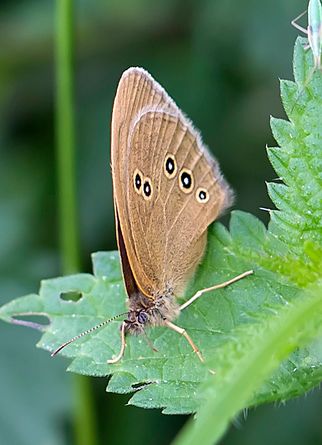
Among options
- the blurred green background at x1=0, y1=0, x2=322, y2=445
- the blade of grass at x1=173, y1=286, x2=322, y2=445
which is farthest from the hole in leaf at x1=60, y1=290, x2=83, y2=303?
the blade of grass at x1=173, y1=286, x2=322, y2=445

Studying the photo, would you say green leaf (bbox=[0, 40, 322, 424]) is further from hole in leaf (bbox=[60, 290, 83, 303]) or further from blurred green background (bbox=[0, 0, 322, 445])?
blurred green background (bbox=[0, 0, 322, 445])

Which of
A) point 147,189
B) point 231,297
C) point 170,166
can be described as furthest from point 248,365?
point 170,166

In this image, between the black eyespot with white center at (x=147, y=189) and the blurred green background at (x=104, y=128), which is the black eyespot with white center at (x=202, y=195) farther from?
the blurred green background at (x=104, y=128)

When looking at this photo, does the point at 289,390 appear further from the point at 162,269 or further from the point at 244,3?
the point at 244,3

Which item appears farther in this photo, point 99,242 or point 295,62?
point 99,242

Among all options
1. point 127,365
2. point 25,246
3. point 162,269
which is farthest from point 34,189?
Result: point 127,365

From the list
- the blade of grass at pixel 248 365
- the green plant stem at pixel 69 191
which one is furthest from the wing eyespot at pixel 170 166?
the blade of grass at pixel 248 365
